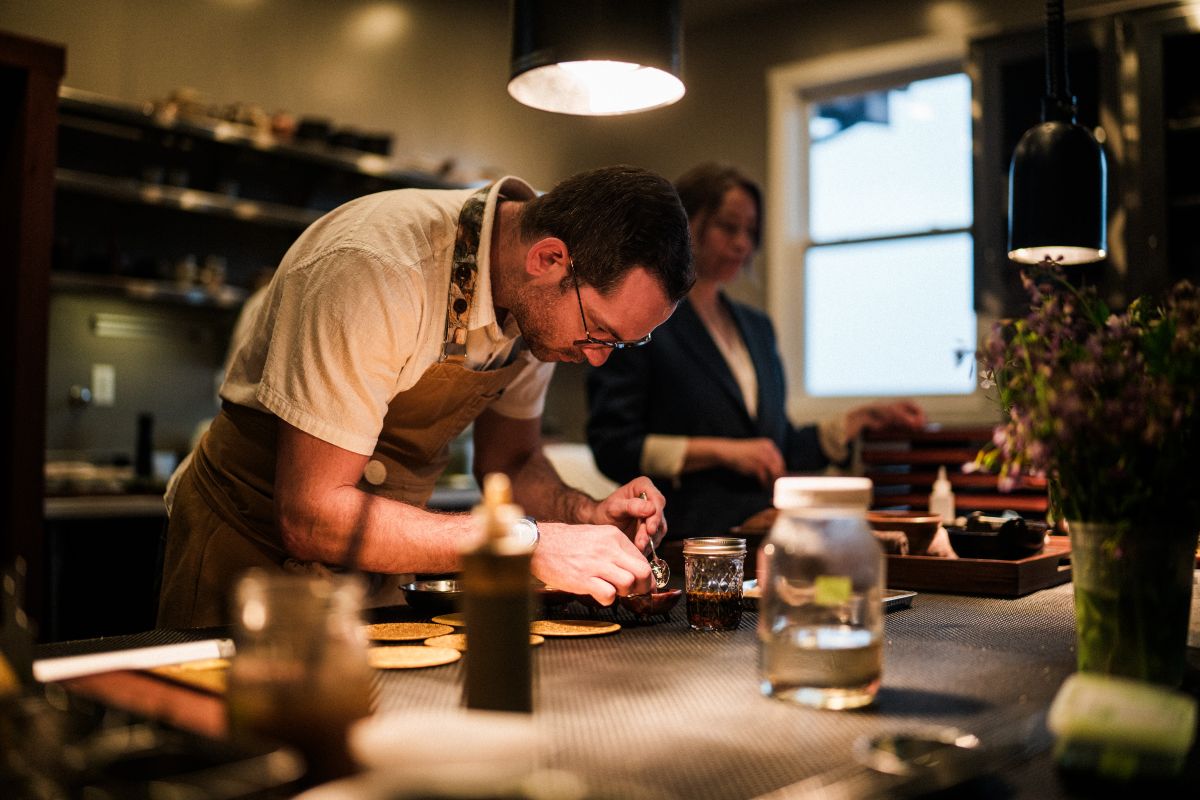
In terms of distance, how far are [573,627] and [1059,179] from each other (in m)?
1.32

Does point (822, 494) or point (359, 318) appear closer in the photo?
point (822, 494)

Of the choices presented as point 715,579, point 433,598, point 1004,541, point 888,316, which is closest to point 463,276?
point 433,598

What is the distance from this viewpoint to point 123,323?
440cm

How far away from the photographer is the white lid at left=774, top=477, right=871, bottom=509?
1018 millimetres

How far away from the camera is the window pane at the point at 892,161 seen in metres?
4.78

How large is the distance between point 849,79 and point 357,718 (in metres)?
4.84

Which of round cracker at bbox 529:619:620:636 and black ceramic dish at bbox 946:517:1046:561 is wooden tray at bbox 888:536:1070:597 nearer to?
black ceramic dish at bbox 946:517:1046:561

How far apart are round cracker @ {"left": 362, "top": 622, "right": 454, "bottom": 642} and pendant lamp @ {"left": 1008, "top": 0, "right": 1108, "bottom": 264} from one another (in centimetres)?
138

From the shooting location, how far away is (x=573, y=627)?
148 centimetres

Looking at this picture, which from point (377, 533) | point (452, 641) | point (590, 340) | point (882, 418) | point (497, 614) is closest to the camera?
point (497, 614)

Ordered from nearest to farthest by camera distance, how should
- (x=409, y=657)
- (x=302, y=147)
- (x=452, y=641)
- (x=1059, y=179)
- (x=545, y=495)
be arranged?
(x=409, y=657)
(x=452, y=641)
(x=1059, y=179)
(x=545, y=495)
(x=302, y=147)

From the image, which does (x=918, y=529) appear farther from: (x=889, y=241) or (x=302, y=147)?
(x=302, y=147)

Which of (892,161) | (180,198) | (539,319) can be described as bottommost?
(539,319)

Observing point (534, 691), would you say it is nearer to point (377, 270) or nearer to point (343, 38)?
point (377, 270)
